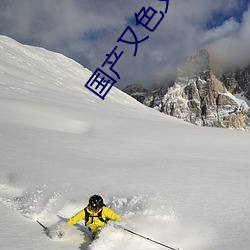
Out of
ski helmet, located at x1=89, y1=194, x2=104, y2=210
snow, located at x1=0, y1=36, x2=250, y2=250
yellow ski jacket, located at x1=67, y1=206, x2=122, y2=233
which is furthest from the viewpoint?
yellow ski jacket, located at x1=67, y1=206, x2=122, y2=233

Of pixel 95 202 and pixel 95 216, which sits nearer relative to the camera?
pixel 95 202

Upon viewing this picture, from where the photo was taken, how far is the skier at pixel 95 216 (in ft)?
Answer: 18.7

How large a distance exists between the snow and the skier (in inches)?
8.8

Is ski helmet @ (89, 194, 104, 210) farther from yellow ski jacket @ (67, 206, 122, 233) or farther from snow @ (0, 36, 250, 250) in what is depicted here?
snow @ (0, 36, 250, 250)

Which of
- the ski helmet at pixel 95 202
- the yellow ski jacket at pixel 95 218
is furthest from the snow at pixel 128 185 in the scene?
the ski helmet at pixel 95 202

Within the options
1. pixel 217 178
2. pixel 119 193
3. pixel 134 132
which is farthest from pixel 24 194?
pixel 134 132

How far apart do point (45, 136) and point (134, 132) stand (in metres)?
4.55

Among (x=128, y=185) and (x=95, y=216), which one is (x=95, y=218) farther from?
(x=128, y=185)

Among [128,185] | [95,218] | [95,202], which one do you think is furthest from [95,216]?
[128,185]

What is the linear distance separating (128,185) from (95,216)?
224cm

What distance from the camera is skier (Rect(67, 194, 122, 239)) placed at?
18.7 ft

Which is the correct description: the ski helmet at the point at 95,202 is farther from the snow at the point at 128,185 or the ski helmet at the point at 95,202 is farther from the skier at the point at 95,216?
the snow at the point at 128,185

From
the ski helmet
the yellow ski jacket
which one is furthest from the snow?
the ski helmet

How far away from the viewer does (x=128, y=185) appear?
795cm
